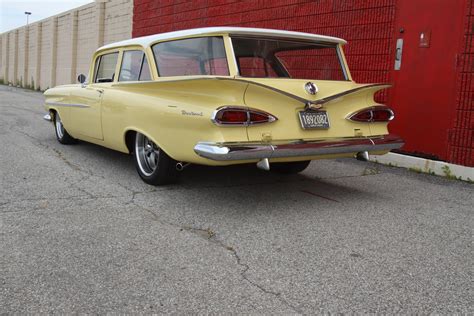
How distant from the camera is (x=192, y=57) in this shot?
4512mm

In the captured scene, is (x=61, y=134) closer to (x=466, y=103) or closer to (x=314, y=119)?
(x=314, y=119)

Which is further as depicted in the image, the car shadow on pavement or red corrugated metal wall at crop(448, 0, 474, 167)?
red corrugated metal wall at crop(448, 0, 474, 167)

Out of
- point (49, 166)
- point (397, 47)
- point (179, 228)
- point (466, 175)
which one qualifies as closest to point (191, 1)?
point (397, 47)

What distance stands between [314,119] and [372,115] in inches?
30.5

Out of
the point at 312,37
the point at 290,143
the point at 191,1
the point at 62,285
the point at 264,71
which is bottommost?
the point at 62,285

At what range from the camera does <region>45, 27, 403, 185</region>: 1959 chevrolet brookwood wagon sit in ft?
12.7

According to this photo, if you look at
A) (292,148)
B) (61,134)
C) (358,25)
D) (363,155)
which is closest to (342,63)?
(363,155)

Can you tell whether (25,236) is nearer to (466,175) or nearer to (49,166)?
(49,166)

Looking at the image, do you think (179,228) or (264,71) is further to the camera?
(264,71)

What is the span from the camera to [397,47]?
270 inches

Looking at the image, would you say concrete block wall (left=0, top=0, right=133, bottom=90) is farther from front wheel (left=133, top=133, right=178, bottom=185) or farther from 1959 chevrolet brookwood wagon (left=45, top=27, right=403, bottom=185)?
front wheel (left=133, top=133, right=178, bottom=185)

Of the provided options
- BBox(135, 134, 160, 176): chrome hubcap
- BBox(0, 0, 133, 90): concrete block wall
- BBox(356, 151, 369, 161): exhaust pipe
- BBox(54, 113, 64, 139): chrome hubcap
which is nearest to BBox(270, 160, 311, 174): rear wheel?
BBox(356, 151, 369, 161): exhaust pipe

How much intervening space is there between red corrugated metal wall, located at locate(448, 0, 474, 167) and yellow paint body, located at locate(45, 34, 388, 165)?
68.6 inches

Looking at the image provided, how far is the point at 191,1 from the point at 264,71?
8463mm
